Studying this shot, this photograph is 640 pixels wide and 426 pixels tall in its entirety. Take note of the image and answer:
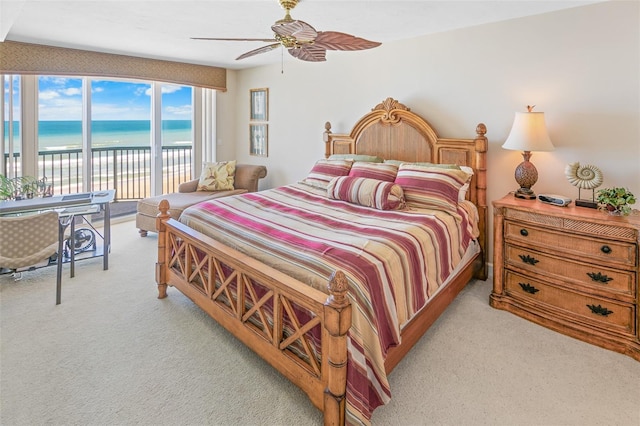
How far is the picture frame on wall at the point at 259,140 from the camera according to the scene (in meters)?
5.66

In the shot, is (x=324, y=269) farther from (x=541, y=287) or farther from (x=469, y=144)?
(x=469, y=144)

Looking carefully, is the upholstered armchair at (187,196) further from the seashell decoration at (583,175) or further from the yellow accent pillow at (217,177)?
the seashell decoration at (583,175)

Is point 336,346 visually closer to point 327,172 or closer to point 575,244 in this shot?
point 575,244

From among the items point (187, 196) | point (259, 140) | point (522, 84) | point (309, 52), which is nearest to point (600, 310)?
point (522, 84)

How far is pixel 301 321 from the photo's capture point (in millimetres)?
1830

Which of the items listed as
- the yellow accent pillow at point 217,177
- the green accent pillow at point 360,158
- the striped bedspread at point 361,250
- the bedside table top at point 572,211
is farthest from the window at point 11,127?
the bedside table top at point 572,211

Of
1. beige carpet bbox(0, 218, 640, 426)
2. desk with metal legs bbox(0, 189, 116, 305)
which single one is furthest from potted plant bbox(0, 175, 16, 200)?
beige carpet bbox(0, 218, 640, 426)

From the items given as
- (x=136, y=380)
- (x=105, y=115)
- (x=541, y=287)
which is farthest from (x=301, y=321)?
(x=105, y=115)

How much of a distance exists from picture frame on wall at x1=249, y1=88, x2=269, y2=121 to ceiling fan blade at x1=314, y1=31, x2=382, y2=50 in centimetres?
321

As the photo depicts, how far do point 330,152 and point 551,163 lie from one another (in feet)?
8.06

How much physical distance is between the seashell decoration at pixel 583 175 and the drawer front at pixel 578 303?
2.69ft

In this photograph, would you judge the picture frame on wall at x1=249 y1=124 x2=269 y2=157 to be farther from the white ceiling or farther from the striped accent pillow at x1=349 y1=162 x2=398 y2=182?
the striped accent pillow at x1=349 y1=162 x2=398 y2=182

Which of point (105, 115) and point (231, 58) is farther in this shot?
point (105, 115)

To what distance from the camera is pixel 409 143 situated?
3770mm
